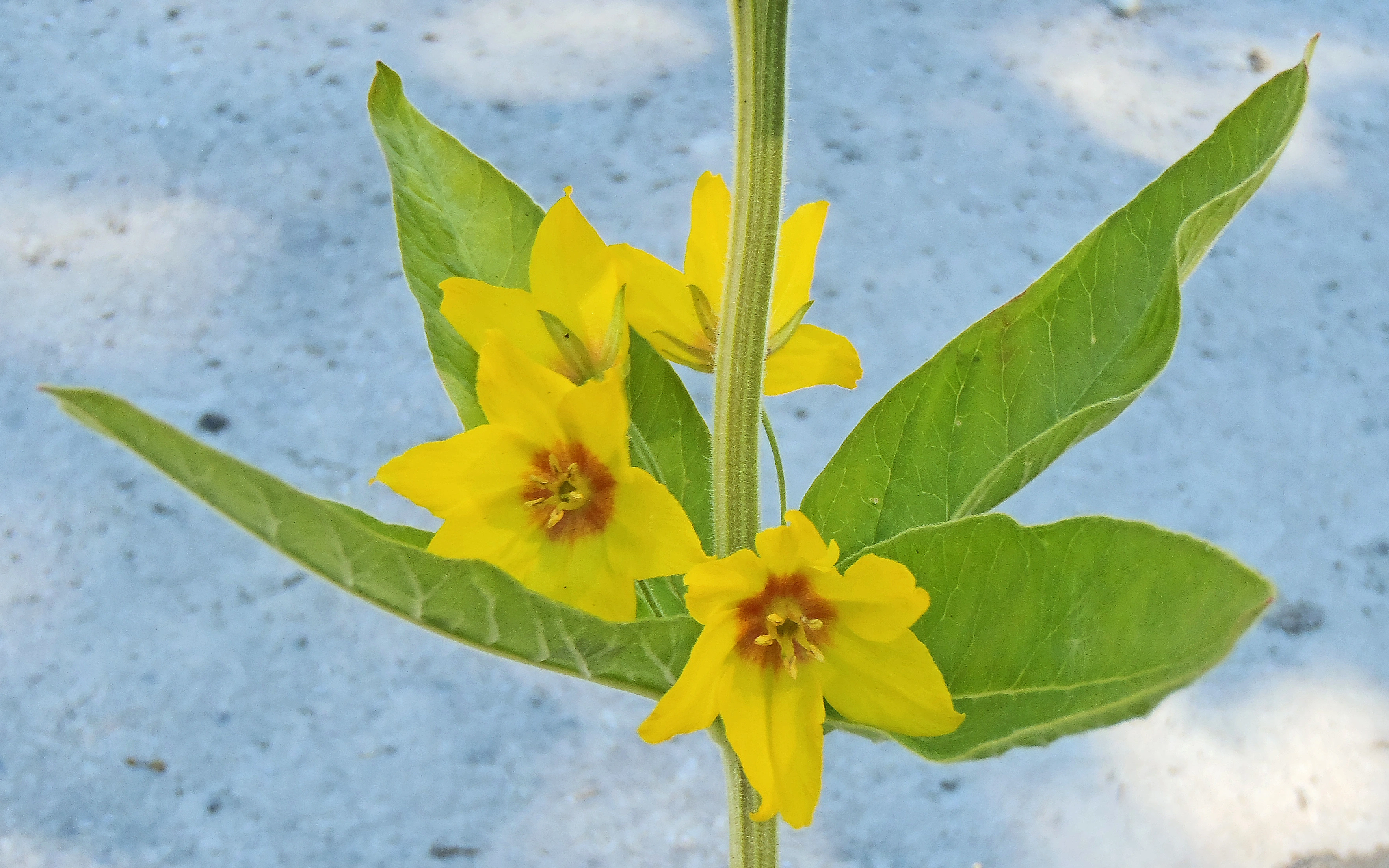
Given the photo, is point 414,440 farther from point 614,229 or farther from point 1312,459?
point 1312,459

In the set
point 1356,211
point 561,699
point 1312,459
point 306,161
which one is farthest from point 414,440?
point 1356,211

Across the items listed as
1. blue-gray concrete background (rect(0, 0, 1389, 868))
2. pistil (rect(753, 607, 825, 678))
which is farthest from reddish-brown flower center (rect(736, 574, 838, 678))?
blue-gray concrete background (rect(0, 0, 1389, 868))

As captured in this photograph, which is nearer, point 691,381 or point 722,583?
point 722,583

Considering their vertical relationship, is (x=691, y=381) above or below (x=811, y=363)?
above

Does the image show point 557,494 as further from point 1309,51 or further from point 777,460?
point 1309,51

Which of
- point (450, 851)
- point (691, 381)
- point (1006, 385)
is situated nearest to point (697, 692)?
point (1006, 385)

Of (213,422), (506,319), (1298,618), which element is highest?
(213,422)

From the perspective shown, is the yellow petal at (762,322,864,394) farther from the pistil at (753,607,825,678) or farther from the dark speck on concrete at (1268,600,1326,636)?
the dark speck on concrete at (1268,600,1326,636)
